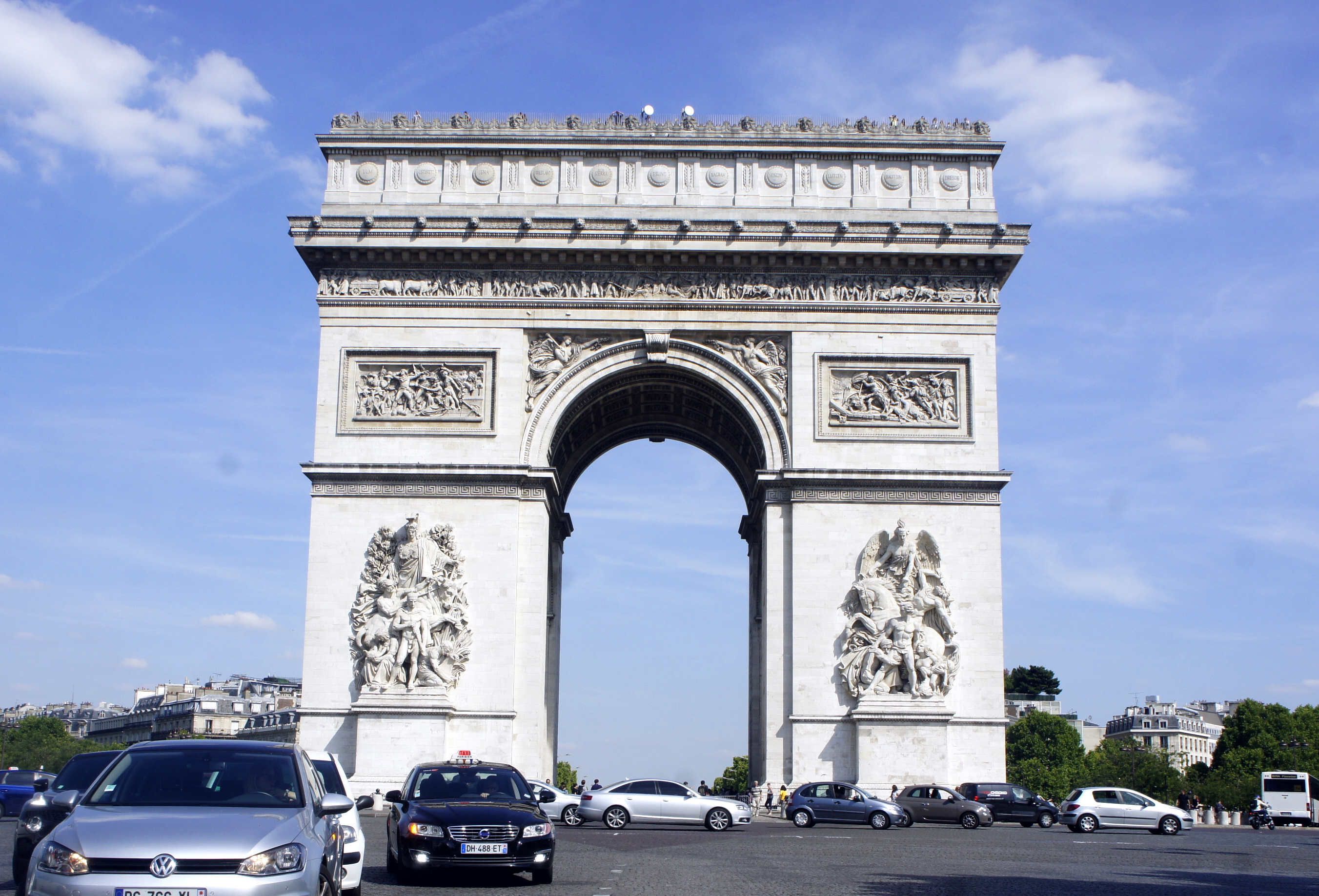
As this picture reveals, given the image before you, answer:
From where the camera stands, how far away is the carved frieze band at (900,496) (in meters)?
34.2

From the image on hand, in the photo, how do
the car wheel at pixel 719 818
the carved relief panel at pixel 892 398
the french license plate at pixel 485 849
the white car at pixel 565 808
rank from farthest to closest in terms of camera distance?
the carved relief panel at pixel 892 398 → the white car at pixel 565 808 → the car wheel at pixel 719 818 → the french license plate at pixel 485 849

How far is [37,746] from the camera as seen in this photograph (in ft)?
359

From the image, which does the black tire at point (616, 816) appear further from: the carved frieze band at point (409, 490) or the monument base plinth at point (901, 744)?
Result: the carved frieze band at point (409, 490)

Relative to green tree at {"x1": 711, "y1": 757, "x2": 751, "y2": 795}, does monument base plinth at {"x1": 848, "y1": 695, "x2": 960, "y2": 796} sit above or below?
above

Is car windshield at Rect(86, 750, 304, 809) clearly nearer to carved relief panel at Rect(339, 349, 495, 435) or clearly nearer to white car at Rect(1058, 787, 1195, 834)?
carved relief panel at Rect(339, 349, 495, 435)

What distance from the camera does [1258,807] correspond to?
47469 millimetres

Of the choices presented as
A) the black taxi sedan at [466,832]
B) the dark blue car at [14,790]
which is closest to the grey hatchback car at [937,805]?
the black taxi sedan at [466,832]

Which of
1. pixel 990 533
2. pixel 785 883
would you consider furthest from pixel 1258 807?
pixel 785 883

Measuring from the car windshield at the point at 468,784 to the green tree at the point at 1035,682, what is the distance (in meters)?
114

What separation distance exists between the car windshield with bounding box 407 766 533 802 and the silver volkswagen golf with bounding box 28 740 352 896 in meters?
5.60

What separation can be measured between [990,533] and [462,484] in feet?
41.7

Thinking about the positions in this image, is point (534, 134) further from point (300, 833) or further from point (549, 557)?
point (300, 833)

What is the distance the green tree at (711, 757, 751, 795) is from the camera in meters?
144

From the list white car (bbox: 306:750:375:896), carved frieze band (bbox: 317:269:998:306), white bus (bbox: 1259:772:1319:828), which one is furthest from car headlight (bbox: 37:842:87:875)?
white bus (bbox: 1259:772:1319:828)
